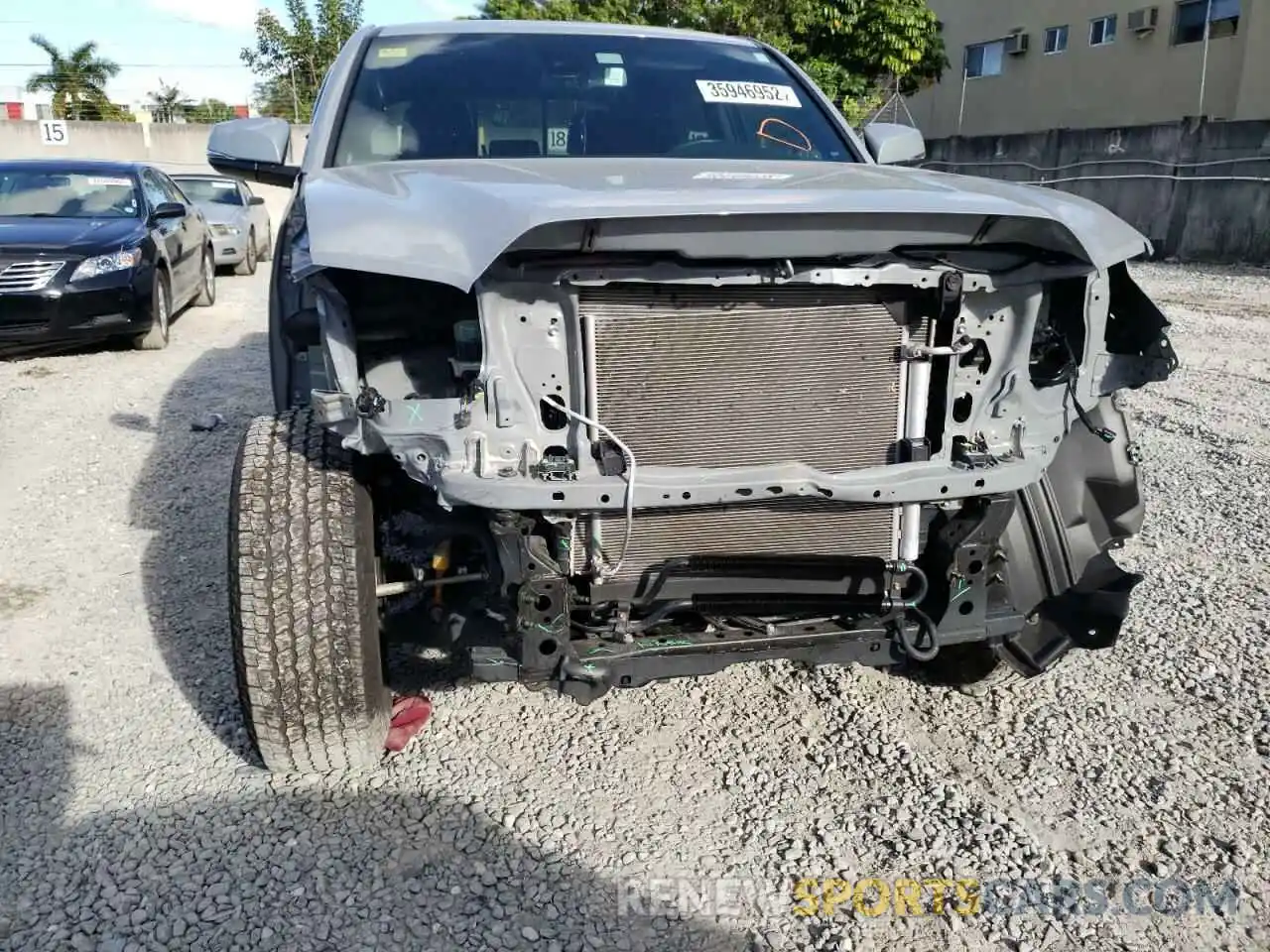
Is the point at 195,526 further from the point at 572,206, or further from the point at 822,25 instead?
the point at 822,25

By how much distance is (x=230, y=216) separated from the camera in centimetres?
1276

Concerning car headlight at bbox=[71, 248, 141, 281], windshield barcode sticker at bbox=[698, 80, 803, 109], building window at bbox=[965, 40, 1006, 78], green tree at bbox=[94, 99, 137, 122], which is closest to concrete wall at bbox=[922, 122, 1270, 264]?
building window at bbox=[965, 40, 1006, 78]

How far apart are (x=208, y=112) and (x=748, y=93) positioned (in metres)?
35.1

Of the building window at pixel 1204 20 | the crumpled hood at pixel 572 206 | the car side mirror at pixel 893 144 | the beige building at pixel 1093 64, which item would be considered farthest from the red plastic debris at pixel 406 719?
the building window at pixel 1204 20

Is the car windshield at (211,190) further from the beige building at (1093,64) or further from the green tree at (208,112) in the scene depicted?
the green tree at (208,112)

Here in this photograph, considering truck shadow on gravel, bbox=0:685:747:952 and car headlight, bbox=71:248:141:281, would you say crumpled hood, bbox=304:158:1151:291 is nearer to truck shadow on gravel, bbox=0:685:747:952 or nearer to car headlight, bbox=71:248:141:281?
truck shadow on gravel, bbox=0:685:747:952

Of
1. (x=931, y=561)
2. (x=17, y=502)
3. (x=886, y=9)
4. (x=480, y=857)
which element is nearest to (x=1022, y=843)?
(x=931, y=561)

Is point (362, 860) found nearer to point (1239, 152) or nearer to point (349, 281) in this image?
point (349, 281)

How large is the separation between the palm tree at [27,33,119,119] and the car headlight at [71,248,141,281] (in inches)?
1211

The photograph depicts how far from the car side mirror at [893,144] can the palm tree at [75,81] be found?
120 ft

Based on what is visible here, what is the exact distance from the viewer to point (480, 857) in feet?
7.85

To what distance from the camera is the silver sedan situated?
41.3 feet

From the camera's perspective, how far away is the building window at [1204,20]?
18.6 m

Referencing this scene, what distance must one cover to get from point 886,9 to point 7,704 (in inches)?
774
